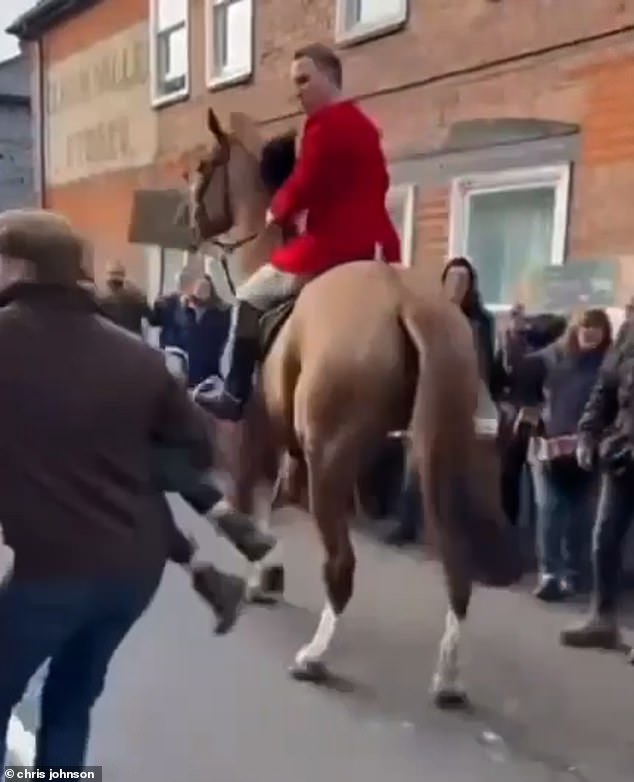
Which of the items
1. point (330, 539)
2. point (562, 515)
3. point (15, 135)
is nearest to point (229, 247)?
point (330, 539)

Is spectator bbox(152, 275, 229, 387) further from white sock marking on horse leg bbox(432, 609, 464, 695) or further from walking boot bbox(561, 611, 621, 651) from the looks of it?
white sock marking on horse leg bbox(432, 609, 464, 695)

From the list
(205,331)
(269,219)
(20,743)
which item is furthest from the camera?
(205,331)

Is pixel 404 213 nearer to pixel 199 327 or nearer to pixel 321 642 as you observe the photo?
pixel 199 327

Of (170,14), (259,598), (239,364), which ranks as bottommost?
(259,598)

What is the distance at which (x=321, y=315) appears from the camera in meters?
3.67

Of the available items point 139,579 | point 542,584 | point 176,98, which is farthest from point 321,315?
point 176,98

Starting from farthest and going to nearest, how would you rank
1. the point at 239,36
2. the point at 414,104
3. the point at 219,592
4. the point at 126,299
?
the point at 239,36
the point at 414,104
the point at 126,299
the point at 219,592

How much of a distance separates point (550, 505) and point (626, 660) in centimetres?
104

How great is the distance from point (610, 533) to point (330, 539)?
1179 mm

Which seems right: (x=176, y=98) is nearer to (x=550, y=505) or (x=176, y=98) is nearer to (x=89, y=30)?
(x=89, y=30)

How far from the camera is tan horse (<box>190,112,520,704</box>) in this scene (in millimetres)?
3438

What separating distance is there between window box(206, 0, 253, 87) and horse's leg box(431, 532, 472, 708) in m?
5.26

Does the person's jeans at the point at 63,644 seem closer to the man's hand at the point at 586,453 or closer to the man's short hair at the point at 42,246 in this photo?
the man's short hair at the point at 42,246

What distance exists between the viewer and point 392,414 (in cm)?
358
